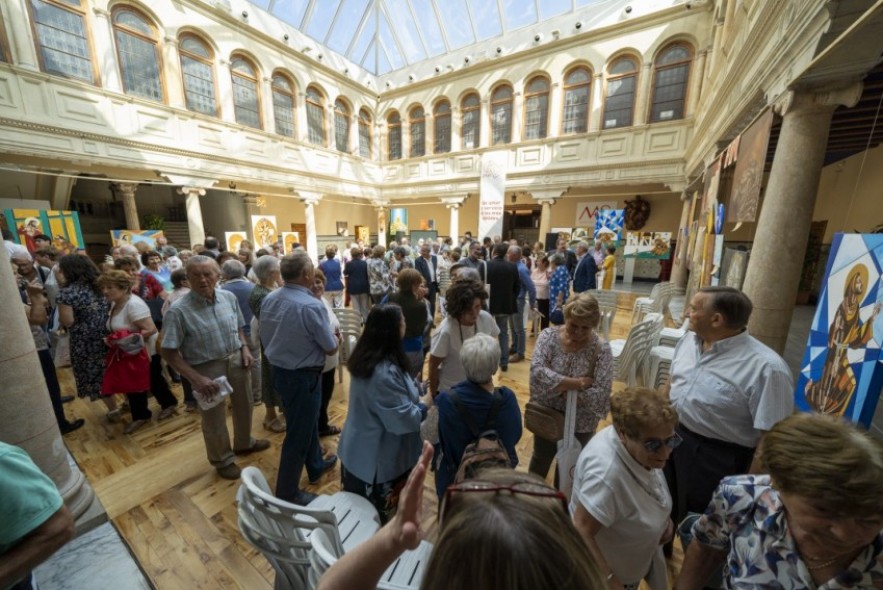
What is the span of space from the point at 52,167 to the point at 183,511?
988 cm

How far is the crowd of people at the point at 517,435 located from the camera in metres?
0.63

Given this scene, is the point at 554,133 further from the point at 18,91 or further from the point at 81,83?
the point at 18,91

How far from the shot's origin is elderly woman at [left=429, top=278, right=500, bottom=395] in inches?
94.3

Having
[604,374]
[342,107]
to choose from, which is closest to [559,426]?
[604,374]

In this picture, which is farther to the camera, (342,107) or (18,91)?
(342,107)

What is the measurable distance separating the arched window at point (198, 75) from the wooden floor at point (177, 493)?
364 inches

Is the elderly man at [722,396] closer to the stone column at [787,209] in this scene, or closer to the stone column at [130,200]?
the stone column at [787,209]

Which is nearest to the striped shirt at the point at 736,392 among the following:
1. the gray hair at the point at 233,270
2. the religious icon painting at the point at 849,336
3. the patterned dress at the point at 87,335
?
the religious icon painting at the point at 849,336

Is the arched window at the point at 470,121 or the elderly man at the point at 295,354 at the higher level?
the arched window at the point at 470,121

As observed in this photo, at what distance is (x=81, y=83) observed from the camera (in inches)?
288

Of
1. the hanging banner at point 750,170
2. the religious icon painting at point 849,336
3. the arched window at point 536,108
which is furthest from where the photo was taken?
the arched window at point 536,108

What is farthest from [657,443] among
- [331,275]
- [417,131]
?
[417,131]

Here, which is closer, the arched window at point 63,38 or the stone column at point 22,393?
the stone column at point 22,393

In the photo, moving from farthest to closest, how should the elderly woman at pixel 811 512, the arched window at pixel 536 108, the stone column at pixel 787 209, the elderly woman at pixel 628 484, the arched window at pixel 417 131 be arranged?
the arched window at pixel 417 131, the arched window at pixel 536 108, the stone column at pixel 787 209, the elderly woman at pixel 628 484, the elderly woman at pixel 811 512
